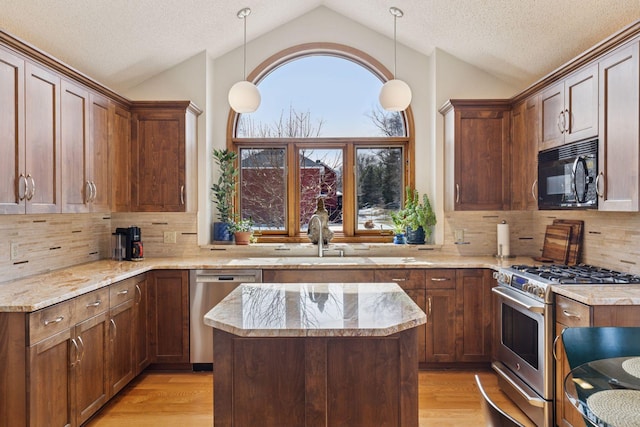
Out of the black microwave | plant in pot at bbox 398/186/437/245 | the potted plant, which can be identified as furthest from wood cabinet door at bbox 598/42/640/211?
the potted plant

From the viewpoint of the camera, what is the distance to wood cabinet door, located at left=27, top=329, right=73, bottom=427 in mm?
2176

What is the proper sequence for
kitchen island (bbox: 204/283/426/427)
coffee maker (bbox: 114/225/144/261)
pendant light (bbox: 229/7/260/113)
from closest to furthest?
1. kitchen island (bbox: 204/283/426/427)
2. pendant light (bbox: 229/7/260/113)
3. coffee maker (bbox: 114/225/144/261)

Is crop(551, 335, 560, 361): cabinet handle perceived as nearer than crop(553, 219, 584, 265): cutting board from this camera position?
Yes

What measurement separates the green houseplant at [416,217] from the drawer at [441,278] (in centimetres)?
60

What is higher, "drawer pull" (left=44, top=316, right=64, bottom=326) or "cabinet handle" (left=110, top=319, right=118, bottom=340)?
"drawer pull" (left=44, top=316, right=64, bottom=326)

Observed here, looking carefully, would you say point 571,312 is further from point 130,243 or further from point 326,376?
point 130,243

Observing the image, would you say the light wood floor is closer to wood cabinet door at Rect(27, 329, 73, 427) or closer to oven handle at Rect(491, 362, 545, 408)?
oven handle at Rect(491, 362, 545, 408)

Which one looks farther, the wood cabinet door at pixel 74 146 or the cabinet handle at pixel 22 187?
the wood cabinet door at pixel 74 146

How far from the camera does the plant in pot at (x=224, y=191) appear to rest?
4.23 metres

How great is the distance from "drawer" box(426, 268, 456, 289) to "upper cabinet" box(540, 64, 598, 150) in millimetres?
1190

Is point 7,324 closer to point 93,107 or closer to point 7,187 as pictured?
point 7,187

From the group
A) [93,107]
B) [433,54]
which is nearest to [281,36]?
[433,54]

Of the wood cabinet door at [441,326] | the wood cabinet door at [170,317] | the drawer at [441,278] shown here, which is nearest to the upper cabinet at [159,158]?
the wood cabinet door at [170,317]

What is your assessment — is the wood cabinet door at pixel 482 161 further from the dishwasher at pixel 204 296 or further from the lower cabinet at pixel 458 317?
the dishwasher at pixel 204 296
